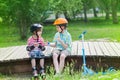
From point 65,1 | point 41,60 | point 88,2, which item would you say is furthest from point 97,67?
point 88,2

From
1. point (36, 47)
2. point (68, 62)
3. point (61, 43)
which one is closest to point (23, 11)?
point (68, 62)

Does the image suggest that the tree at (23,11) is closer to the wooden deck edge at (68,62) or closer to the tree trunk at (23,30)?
the tree trunk at (23,30)

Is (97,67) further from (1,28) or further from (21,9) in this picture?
(1,28)

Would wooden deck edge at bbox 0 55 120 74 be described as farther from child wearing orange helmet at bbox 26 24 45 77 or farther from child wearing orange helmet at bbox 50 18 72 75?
child wearing orange helmet at bbox 26 24 45 77

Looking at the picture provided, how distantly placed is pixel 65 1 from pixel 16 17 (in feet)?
25.6

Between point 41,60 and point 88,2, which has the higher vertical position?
point 41,60

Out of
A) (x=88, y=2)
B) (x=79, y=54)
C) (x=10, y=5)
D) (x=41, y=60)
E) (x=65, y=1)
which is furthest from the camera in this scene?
(x=88, y=2)

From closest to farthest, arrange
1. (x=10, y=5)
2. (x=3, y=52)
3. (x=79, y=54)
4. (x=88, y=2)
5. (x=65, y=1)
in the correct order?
(x=79, y=54), (x=3, y=52), (x=10, y=5), (x=65, y=1), (x=88, y=2)

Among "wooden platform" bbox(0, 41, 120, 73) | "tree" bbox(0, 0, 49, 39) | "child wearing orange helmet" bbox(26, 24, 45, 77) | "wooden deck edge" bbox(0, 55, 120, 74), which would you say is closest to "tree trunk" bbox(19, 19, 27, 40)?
"tree" bbox(0, 0, 49, 39)

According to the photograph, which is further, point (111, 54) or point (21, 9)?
point (21, 9)

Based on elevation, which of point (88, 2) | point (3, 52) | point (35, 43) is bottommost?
point (88, 2)

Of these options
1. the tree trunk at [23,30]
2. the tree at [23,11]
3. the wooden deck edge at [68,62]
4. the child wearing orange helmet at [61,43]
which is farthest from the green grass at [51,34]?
the child wearing orange helmet at [61,43]

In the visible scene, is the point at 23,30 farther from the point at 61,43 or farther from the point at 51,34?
the point at 61,43

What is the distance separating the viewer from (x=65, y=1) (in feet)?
84.4
